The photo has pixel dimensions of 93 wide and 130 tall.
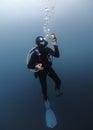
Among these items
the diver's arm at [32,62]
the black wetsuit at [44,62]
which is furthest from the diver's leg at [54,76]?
the diver's arm at [32,62]

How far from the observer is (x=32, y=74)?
285cm

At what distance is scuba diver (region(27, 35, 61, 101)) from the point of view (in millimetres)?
2840

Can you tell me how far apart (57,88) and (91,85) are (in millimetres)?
373

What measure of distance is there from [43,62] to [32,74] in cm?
16

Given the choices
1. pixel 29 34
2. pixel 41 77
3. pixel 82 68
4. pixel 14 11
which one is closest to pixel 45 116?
pixel 41 77

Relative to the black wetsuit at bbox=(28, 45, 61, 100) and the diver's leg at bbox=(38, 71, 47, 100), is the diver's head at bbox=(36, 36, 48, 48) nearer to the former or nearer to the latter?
the black wetsuit at bbox=(28, 45, 61, 100)

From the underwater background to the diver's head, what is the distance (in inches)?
1.6

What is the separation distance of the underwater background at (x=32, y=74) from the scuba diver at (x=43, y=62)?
5 centimetres

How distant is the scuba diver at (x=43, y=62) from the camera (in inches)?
112

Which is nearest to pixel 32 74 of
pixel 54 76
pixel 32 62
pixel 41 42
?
pixel 32 62

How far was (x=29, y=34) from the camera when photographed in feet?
9.28

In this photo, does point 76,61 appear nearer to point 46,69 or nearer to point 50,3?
point 46,69

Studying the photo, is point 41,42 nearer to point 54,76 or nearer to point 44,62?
point 44,62

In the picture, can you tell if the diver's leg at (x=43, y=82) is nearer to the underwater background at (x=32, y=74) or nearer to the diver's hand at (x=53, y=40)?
the underwater background at (x=32, y=74)
